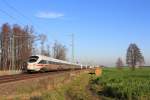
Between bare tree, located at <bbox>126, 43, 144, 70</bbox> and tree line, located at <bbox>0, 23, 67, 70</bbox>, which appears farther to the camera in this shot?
bare tree, located at <bbox>126, 43, 144, 70</bbox>

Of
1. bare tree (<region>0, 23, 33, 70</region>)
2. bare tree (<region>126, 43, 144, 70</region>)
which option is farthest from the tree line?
bare tree (<region>126, 43, 144, 70</region>)

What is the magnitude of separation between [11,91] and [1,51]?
87.5 metres

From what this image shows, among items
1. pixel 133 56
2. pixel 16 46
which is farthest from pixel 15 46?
pixel 133 56

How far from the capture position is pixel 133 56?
174 metres

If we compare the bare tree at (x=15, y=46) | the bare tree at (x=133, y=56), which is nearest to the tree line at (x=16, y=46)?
the bare tree at (x=15, y=46)

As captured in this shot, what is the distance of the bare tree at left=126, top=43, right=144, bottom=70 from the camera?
172 metres

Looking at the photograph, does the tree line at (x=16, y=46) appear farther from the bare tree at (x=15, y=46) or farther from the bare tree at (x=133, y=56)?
the bare tree at (x=133, y=56)

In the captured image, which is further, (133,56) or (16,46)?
(133,56)

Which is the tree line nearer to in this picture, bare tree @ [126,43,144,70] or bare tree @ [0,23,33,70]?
bare tree @ [0,23,33,70]

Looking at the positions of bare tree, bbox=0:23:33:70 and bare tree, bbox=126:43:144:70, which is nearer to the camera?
bare tree, bbox=0:23:33:70

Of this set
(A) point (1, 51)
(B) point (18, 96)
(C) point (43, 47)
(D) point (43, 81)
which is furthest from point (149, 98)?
(C) point (43, 47)

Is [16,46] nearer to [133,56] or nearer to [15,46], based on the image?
[15,46]

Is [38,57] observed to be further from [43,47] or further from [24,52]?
[43,47]

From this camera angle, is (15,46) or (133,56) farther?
(133,56)
